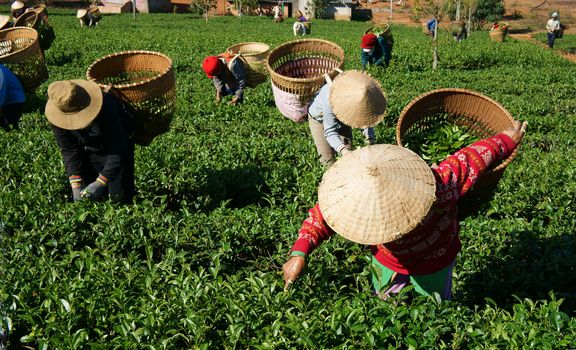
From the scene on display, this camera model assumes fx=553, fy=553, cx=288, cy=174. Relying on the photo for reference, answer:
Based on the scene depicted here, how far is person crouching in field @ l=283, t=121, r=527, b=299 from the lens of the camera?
2.37m

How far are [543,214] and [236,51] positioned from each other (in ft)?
21.5

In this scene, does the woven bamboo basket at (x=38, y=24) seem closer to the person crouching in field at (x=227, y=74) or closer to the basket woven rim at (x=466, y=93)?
the person crouching in field at (x=227, y=74)

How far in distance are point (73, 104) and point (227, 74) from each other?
17.4 feet

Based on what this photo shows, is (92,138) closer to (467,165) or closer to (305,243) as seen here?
(305,243)

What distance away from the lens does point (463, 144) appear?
386 centimetres

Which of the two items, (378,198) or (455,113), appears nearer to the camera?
(378,198)

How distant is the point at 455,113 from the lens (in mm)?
3875

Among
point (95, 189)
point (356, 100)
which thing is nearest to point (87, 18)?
point (95, 189)

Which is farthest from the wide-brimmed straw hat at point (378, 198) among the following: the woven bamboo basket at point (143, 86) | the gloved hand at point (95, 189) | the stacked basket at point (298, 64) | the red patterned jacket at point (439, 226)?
the stacked basket at point (298, 64)

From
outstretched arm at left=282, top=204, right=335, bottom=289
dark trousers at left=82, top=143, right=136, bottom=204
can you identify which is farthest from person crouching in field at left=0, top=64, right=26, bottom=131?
outstretched arm at left=282, top=204, right=335, bottom=289

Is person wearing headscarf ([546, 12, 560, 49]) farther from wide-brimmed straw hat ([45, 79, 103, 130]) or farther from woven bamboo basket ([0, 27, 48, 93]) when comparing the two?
wide-brimmed straw hat ([45, 79, 103, 130])

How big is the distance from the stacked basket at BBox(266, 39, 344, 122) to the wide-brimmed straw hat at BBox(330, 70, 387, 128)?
4.51 feet

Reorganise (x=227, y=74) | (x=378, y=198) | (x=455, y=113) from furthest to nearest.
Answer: (x=227, y=74)
(x=455, y=113)
(x=378, y=198)

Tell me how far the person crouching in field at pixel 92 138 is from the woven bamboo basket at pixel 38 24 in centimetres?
823
